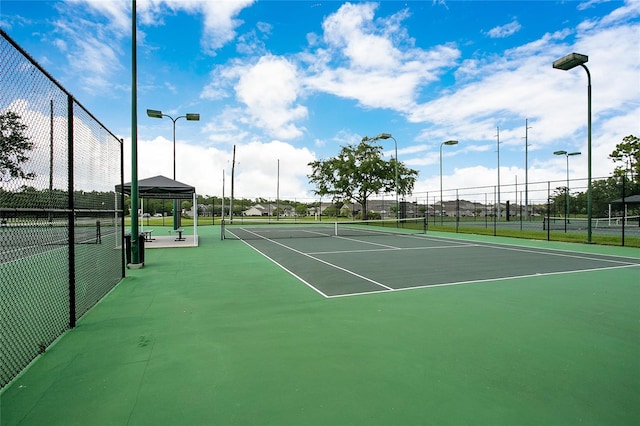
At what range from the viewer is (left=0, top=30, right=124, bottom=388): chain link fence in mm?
2893

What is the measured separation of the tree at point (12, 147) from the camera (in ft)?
8.73

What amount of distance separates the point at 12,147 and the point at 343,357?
334 centimetres

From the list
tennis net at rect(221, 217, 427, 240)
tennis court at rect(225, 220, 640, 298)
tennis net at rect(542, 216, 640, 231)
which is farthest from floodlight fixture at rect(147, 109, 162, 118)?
tennis net at rect(542, 216, 640, 231)

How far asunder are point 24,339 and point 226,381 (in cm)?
254

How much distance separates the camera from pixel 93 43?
402 inches

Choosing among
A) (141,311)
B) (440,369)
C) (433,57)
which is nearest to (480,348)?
(440,369)

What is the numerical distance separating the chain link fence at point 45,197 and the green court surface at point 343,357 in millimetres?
345

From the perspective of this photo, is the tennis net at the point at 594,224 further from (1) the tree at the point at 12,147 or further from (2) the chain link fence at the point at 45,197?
(1) the tree at the point at 12,147

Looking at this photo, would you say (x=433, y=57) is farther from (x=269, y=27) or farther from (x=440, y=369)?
(x=440, y=369)

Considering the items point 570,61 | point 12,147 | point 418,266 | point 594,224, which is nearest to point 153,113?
point 418,266

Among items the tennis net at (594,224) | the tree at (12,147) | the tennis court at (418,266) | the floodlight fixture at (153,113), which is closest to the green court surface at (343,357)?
the tennis court at (418,266)

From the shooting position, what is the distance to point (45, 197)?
11.7 ft

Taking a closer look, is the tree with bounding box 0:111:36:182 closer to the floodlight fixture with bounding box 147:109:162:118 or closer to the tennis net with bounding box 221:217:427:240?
the tennis net with bounding box 221:217:427:240

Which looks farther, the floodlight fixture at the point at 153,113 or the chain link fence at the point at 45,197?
the floodlight fixture at the point at 153,113
